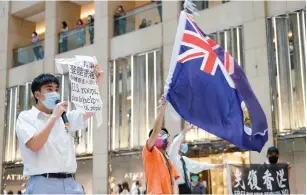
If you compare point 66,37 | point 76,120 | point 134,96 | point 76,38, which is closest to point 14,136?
point 66,37

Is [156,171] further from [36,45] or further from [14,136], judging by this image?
[36,45]

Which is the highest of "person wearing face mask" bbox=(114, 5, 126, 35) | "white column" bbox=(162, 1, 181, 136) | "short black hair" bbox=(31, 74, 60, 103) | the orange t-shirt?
"person wearing face mask" bbox=(114, 5, 126, 35)

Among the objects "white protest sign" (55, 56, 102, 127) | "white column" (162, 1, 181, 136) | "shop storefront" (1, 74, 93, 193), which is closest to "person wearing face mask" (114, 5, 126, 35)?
"white column" (162, 1, 181, 136)

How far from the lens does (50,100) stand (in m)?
3.86

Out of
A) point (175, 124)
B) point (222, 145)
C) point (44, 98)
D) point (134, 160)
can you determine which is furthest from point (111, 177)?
point (44, 98)

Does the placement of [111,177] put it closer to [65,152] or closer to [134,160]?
[134,160]

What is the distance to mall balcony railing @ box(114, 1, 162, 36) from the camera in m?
16.2

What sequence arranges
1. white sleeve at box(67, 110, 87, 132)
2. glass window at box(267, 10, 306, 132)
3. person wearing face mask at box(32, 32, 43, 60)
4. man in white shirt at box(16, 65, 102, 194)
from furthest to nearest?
person wearing face mask at box(32, 32, 43, 60) < glass window at box(267, 10, 306, 132) < white sleeve at box(67, 110, 87, 132) < man in white shirt at box(16, 65, 102, 194)

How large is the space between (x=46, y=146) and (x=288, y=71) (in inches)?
397

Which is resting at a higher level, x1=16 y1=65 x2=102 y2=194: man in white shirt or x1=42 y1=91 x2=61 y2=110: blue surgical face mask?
x1=42 y1=91 x2=61 y2=110: blue surgical face mask

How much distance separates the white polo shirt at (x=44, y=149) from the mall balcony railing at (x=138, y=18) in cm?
1244

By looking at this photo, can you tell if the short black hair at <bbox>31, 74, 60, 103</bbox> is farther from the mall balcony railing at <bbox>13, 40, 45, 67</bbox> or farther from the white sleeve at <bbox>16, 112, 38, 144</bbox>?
the mall balcony railing at <bbox>13, 40, 45, 67</bbox>

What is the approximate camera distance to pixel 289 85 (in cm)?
1277

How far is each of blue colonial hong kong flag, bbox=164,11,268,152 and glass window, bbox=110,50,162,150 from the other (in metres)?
8.38
